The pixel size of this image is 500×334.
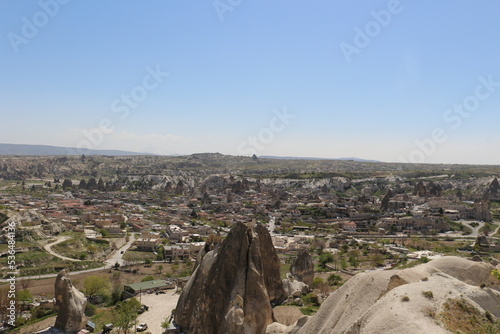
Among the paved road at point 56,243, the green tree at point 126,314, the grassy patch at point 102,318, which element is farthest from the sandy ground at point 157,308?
the paved road at point 56,243

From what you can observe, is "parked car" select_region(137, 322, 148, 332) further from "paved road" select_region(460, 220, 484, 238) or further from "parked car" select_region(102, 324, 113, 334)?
"paved road" select_region(460, 220, 484, 238)

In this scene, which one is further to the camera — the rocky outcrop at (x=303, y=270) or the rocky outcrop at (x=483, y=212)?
the rocky outcrop at (x=483, y=212)

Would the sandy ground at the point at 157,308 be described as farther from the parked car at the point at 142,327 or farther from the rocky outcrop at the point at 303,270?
the rocky outcrop at the point at 303,270

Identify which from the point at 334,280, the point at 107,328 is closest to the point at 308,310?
the point at 107,328

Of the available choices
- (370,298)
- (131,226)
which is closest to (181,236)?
(131,226)

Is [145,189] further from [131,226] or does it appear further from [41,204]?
[131,226]

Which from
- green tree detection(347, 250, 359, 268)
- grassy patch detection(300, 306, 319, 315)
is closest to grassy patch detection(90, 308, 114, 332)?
grassy patch detection(300, 306, 319, 315)
